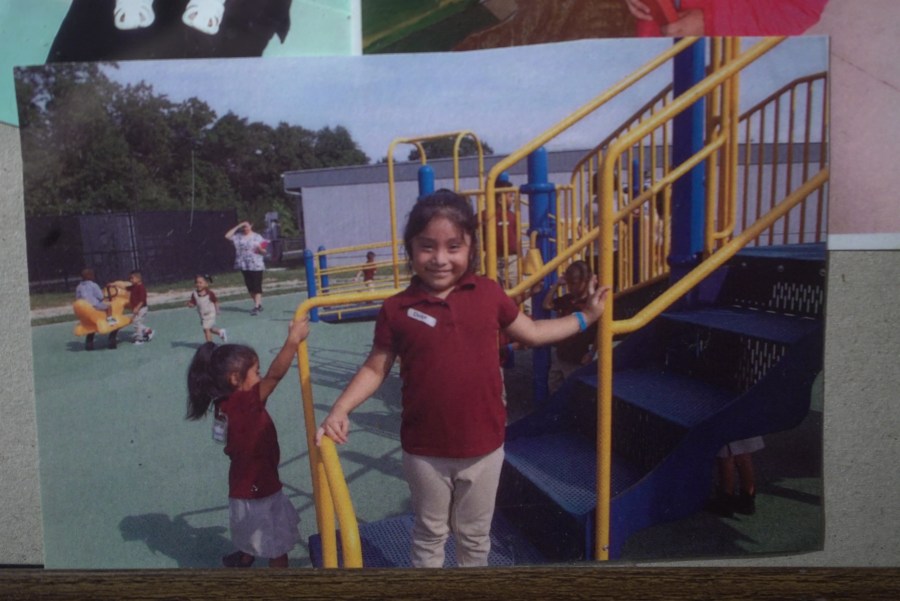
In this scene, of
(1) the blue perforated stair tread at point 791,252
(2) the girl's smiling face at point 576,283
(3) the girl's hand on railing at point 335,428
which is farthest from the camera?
(1) the blue perforated stair tread at point 791,252

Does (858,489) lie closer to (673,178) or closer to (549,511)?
(549,511)

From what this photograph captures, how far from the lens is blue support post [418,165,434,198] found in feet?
6.39

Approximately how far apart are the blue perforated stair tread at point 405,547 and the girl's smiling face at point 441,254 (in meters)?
0.83

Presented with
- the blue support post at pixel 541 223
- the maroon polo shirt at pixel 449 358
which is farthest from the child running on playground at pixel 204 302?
the blue support post at pixel 541 223

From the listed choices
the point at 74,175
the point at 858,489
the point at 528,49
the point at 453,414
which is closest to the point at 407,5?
the point at 528,49

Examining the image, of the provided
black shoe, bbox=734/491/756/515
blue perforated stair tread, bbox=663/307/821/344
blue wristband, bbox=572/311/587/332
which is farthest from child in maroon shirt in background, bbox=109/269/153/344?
black shoe, bbox=734/491/756/515

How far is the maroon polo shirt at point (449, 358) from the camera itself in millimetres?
1804

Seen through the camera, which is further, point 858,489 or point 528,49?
point 858,489

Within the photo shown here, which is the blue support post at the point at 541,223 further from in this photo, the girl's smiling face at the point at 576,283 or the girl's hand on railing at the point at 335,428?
the girl's hand on railing at the point at 335,428

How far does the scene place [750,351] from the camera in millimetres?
2137

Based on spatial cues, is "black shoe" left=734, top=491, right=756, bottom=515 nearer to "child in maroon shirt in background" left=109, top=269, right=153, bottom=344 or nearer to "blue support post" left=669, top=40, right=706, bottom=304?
"blue support post" left=669, top=40, right=706, bottom=304

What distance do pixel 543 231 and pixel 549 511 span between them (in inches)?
38.0

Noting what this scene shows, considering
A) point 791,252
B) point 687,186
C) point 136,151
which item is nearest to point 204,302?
point 136,151

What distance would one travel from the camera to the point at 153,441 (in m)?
2.01
